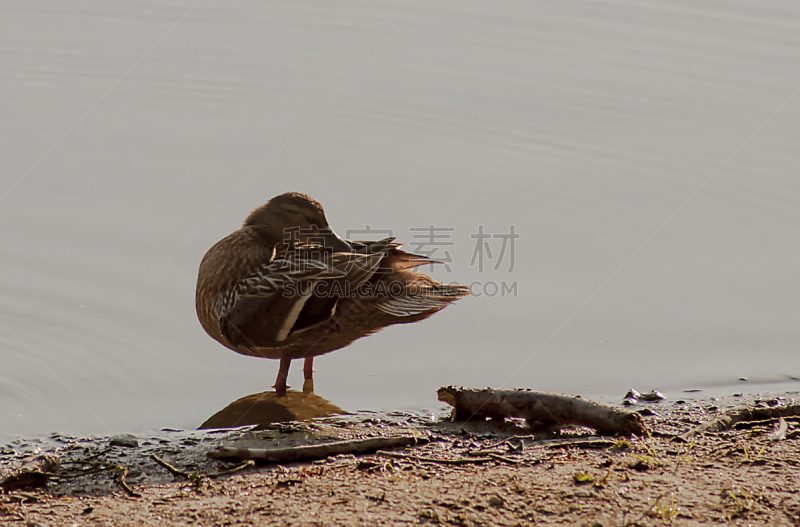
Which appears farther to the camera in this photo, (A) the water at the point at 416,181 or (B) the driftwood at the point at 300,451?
(A) the water at the point at 416,181

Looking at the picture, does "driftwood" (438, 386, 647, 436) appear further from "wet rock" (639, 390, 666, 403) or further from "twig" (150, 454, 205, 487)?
"twig" (150, 454, 205, 487)

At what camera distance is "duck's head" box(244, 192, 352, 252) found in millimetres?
5620

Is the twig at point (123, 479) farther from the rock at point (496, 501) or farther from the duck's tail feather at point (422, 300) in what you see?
the duck's tail feather at point (422, 300)

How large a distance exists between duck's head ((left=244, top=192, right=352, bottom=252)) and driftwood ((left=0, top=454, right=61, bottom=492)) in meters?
2.18

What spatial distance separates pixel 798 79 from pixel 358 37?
211 inches

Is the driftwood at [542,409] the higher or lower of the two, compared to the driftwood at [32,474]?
higher

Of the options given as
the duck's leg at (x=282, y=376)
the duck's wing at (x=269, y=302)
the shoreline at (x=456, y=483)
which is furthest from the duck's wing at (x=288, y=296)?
the shoreline at (x=456, y=483)

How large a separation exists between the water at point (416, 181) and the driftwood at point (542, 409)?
2.00 ft

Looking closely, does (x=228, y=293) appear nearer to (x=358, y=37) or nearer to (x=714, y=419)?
(x=714, y=419)

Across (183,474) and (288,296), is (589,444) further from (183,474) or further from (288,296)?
(288,296)

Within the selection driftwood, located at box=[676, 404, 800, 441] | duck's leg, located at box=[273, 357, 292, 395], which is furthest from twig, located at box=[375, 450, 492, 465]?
duck's leg, located at box=[273, 357, 292, 395]

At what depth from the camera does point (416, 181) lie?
811cm

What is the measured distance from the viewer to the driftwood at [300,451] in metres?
3.92

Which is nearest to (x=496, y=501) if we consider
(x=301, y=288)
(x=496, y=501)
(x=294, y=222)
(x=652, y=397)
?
(x=496, y=501)
